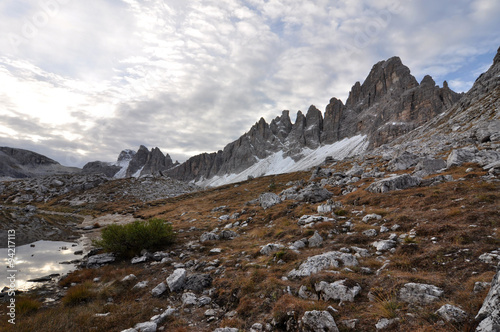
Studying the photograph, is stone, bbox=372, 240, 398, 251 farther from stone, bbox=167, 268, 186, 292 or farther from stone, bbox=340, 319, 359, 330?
stone, bbox=167, 268, 186, 292

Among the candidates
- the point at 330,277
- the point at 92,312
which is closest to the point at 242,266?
the point at 330,277

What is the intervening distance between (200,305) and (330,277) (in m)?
5.06

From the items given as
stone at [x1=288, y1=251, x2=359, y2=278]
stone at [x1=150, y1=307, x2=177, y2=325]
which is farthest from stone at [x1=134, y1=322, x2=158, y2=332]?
stone at [x1=288, y1=251, x2=359, y2=278]

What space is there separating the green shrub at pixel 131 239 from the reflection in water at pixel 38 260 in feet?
7.87

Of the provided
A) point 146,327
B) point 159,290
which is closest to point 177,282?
point 159,290

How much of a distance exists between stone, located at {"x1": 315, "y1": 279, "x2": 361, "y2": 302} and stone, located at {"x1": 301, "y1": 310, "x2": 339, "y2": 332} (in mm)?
1273

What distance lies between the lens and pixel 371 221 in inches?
531

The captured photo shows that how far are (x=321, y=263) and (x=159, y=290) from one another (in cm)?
724

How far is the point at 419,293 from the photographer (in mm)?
5645

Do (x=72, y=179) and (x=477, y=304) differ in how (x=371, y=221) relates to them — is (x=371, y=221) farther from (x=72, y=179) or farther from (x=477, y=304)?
(x=72, y=179)

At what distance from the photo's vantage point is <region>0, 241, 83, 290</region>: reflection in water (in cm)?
1170

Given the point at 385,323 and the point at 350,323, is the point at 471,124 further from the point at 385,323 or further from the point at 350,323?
the point at 350,323

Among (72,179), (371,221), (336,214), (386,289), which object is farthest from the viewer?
(72,179)

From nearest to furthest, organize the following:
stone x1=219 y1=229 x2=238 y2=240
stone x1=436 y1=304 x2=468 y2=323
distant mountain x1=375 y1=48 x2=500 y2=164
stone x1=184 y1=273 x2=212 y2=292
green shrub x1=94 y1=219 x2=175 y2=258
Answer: stone x1=436 y1=304 x2=468 y2=323, stone x1=184 y1=273 x2=212 y2=292, green shrub x1=94 y1=219 x2=175 y2=258, stone x1=219 y1=229 x2=238 y2=240, distant mountain x1=375 y1=48 x2=500 y2=164
